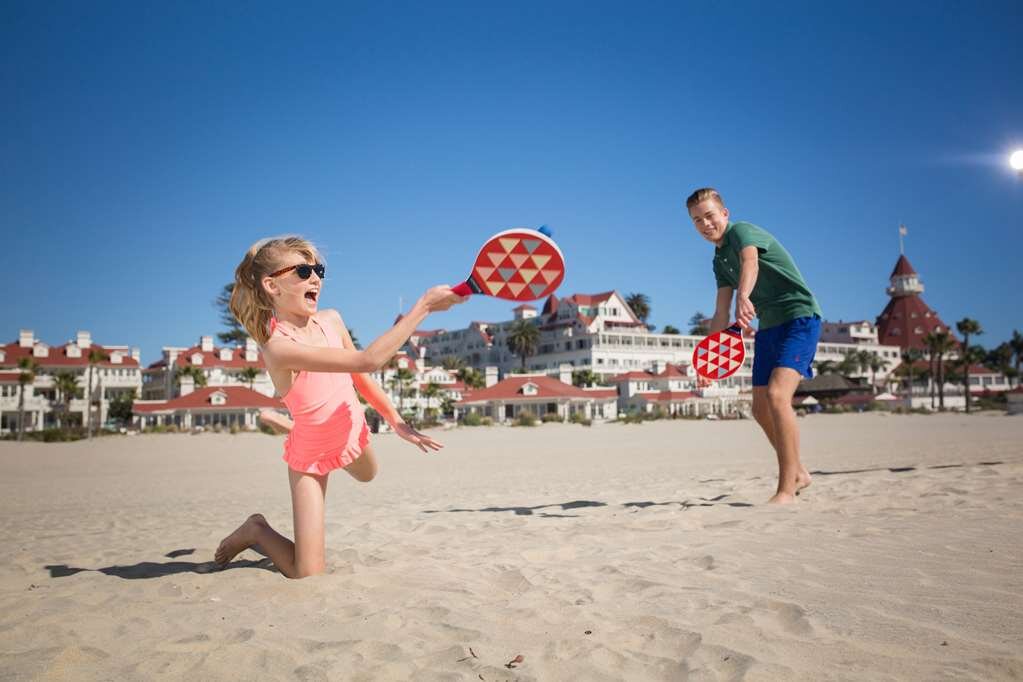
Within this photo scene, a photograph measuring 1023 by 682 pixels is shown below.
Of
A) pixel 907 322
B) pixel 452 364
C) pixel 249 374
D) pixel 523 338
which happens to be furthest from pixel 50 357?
pixel 907 322

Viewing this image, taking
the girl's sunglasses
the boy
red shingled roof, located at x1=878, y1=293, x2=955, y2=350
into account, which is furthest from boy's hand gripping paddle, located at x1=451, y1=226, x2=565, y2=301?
red shingled roof, located at x1=878, y1=293, x2=955, y2=350

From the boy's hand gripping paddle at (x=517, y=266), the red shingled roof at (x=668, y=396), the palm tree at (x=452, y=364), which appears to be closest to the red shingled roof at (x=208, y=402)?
the red shingled roof at (x=668, y=396)

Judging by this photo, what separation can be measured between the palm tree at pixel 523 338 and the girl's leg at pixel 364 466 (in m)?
95.5

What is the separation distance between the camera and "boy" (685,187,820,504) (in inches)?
199

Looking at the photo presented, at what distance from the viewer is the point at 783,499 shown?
5.04 metres

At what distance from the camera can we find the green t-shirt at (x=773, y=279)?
512cm

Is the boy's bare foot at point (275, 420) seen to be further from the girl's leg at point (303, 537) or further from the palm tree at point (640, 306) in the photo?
the palm tree at point (640, 306)

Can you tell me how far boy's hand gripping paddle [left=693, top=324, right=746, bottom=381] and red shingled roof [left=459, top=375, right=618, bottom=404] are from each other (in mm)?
55566

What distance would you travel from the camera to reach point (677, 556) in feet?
11.6

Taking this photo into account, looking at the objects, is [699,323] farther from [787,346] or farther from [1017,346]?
[787,346]

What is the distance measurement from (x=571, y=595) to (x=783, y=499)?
266 centimetres

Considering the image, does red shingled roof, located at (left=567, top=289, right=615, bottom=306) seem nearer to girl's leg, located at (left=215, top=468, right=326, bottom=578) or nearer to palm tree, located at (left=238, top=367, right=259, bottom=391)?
palm tree, located at (left=238, top=367, right=259, bottom=391)

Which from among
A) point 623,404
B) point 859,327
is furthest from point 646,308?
point 623,404

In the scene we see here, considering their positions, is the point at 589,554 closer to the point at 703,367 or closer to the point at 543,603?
the point at 543,603
